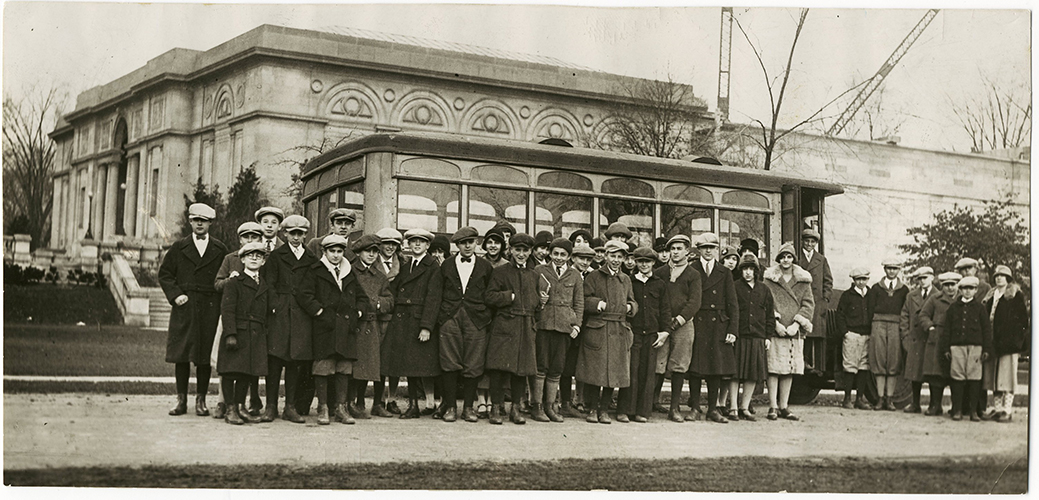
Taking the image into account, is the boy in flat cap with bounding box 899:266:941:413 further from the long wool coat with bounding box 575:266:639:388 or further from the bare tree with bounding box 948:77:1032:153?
the long wool coat with bounding box 575:266:639:388

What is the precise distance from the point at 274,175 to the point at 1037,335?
273 inches

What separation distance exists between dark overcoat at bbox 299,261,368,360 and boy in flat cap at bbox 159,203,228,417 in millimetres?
725

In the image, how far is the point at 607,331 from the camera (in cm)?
748

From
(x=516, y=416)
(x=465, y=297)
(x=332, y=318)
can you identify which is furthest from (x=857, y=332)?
(x=332, y=318)

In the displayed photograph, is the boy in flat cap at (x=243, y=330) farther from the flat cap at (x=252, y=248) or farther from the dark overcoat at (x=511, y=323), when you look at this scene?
the dark overcoat at (x=511, y=323)

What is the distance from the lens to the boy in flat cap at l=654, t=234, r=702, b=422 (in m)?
7.68

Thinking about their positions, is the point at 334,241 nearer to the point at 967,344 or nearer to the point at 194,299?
the point at 194,299

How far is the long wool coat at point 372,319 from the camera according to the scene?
23.2 feet

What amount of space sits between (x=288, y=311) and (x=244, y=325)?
317 mm

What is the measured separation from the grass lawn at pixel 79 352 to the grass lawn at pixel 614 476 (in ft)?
2.89

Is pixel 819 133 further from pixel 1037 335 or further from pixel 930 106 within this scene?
pixel 1037 335

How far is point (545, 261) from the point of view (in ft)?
25.4

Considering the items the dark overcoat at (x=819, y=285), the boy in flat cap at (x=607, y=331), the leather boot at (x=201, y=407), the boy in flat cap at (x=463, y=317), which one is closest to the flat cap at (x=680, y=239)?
the boy in flat cap at (x=607, y=331)

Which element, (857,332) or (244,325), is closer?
(244,325)
